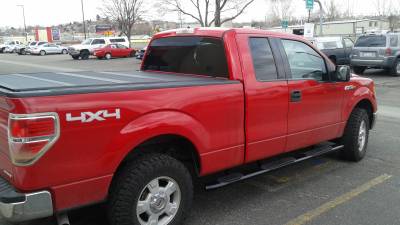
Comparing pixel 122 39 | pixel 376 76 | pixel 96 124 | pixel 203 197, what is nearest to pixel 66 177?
pixel 96 124

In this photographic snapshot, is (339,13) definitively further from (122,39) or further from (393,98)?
(393,98)

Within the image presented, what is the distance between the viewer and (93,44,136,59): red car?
37.5 metres

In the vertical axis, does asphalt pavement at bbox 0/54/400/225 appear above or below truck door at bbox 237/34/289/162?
below

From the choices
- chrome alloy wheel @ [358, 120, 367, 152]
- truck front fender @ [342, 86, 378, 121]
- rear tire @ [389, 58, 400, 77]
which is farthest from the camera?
rear tire @ [389, 58, 400, 77]

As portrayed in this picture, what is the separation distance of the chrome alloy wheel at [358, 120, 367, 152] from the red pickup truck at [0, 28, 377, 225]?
1.42 feet

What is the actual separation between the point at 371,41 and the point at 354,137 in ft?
46.3

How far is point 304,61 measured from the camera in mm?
4992

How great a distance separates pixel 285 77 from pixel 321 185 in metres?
1.37

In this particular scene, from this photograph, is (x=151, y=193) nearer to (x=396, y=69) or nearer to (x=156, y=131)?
(x=156, y=131)

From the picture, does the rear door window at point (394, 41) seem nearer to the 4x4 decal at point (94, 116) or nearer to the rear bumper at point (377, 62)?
the rear bumper at point (377, 62)

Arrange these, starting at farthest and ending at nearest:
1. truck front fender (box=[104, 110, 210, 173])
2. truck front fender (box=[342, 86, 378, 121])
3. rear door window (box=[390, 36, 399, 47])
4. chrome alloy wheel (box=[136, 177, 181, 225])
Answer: rear door window (box=[390, 36, 399, 47])
truck front fender (box=[342, 86, 378, 121])
chrome alloy wheel (box=[136, 177, 181, 225])
truck front fender (box=[104, 110, 210, 173])

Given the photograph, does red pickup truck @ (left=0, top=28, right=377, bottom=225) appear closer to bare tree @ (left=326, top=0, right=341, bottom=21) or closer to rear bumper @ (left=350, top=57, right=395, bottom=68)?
rear bumper @ (left=350, top=57, right=395, bottom=68)

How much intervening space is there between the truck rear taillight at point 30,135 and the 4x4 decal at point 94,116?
0.10 metres

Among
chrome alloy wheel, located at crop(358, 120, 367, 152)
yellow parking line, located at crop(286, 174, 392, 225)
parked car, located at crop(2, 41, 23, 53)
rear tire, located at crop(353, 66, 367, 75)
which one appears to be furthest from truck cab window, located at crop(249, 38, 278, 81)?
parked car, located at crop(2, 41, 23, 53)
